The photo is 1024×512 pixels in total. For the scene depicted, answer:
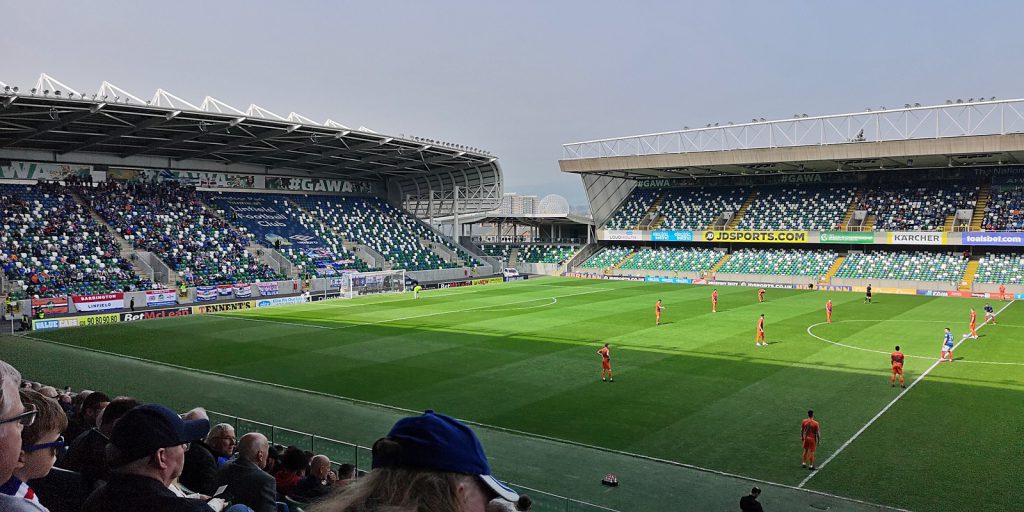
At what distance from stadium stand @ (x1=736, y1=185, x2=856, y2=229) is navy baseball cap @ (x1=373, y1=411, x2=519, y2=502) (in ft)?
215

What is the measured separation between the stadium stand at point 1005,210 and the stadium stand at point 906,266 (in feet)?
10.7

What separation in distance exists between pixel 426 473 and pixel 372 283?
5423 cm

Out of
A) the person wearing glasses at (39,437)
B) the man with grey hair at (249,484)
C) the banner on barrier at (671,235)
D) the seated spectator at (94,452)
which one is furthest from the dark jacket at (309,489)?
the banner on barrier at (671,235)

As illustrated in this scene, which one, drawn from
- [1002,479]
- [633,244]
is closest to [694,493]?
[1002,479]

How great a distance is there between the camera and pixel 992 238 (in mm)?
53281

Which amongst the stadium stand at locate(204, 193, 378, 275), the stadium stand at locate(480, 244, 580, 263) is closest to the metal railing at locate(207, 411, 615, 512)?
the stadium stand at locate(204, 193, 378, 275)

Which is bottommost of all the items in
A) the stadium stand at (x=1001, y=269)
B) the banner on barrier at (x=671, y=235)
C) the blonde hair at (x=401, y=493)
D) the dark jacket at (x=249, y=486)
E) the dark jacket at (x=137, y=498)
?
the stadium stand at (x=1001, y=269)

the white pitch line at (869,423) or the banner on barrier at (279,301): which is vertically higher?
the banner on barrier at (279,301)

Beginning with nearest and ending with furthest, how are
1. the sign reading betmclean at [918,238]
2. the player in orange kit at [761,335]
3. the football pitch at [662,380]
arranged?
the football pitch at [662,380]
the player in orange kit at [761,335]
the sign reading betmclean at [918,238]

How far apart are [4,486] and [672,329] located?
31.8 m

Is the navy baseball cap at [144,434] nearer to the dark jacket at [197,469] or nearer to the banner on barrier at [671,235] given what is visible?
the dark jacket at [197,469]

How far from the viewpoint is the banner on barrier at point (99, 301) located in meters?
39.2

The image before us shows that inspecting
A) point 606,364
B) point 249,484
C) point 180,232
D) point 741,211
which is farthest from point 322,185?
point 249,484

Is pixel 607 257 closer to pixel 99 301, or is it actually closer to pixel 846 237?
pixel 846 237
